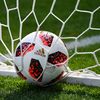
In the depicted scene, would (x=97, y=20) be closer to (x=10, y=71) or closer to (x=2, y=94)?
(x=10, y=71)

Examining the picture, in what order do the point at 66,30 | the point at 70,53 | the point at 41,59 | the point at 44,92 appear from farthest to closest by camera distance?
the point at 66,30 → the point at 70,53 → the point at 44,92 → the point at 41,59

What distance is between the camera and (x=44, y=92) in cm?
446

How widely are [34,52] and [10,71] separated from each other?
2.03 feet

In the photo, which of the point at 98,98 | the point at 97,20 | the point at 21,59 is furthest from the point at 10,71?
the point at 97,20

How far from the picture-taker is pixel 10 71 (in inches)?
193

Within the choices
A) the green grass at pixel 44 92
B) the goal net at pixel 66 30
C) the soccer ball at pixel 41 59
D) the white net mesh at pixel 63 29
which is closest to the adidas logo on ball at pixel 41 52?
the soccer ball at pixel 41 59

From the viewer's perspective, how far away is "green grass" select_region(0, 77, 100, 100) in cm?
431

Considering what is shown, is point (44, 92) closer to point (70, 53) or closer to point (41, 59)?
point (41, 59)

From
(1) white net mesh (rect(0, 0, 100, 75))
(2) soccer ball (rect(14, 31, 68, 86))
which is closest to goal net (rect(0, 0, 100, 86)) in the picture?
(1) white net mesh (rect(0, 0, 100, 75))

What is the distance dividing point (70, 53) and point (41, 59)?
1.53 m

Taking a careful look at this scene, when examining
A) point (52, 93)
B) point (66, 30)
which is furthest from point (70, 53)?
point (52, 93)

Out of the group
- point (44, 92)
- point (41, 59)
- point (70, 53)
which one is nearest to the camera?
point (41, 59)

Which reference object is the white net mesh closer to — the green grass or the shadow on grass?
the green grass

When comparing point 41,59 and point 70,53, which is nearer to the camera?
point 41,59
